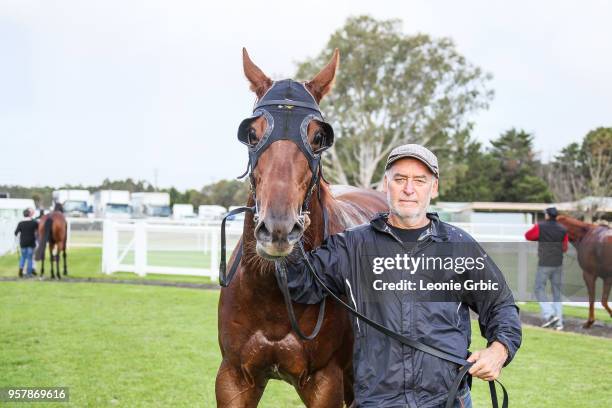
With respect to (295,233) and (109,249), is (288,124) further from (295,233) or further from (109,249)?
(109,249)

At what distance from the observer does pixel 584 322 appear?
404 inches

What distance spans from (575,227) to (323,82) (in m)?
8.14

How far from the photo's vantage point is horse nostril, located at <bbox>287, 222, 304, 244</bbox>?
Result: 7.25ft

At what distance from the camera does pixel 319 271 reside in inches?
105

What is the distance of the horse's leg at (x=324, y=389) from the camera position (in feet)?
9.71

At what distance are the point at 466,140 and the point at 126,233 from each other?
90.7 ft

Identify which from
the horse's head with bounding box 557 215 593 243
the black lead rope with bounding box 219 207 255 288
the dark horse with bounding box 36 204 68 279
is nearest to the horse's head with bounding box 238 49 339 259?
the black lead rope with bounding box 219 207 255 288

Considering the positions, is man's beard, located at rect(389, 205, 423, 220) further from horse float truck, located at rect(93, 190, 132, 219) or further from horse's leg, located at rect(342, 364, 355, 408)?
horse float truck, located at rect(93, 190, 132, 219)

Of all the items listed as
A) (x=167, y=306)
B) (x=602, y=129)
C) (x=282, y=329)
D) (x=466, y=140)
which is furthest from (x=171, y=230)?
(x=602, y=129)

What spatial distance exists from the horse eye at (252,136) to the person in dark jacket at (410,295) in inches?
21.1

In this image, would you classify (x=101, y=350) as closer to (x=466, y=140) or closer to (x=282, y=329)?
(x=282, y=329)

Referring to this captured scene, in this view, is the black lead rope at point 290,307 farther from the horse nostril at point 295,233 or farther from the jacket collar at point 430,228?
the jacket collar at point 430,228

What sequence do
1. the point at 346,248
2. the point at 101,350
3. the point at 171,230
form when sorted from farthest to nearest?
the point at 171,230 < the point at 101,350 < the point at 346,248

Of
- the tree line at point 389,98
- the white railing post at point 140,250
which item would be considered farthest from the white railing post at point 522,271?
the tree line at point 389,98
